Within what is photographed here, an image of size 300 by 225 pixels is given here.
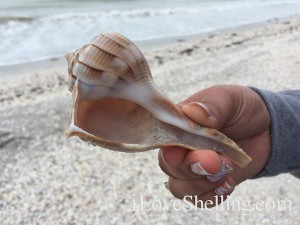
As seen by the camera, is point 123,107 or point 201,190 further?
point 201,190

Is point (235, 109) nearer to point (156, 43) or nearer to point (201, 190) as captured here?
point (201, 190)

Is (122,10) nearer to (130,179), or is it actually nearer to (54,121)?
(54,121)

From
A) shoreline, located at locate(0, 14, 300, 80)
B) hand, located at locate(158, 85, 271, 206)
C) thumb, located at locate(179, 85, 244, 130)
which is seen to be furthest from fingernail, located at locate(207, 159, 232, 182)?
shoreline, located at locate(0, 14, 300, 80)

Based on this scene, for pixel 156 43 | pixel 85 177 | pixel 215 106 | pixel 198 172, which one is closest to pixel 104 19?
pixel 156 43

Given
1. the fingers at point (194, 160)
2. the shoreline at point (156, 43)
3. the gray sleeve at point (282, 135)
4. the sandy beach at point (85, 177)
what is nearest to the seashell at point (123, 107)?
the fingers at point (194, 160)

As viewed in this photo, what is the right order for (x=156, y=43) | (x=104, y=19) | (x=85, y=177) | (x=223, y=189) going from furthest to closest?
(x=104, y=19)
(x=156, y=43)
(x=85, y=177)
(x=223, y=189)

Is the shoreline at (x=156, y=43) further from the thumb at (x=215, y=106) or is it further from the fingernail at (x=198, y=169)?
the fingernail at (x=198, y=169)
